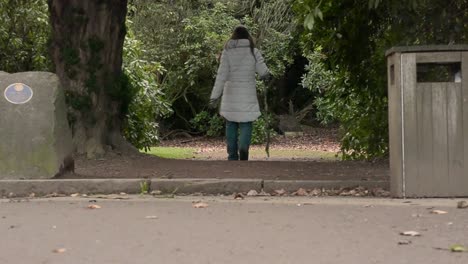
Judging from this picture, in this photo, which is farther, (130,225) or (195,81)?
(195,81)

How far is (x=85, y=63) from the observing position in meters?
9.91

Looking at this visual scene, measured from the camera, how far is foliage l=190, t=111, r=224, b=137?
1125 inches

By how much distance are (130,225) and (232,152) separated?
16.3ft

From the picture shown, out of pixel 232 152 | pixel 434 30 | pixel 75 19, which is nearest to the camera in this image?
pixel 434 30

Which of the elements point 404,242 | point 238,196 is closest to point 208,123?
point 238,196

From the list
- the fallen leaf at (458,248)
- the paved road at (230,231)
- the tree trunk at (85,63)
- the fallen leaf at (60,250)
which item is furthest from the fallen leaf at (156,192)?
the fallen leaf at (458,248)

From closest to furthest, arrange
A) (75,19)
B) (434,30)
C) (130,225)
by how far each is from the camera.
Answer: (130,225) → (434,30) → (75,19)

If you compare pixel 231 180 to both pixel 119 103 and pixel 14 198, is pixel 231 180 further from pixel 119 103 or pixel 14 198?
pixel 119 103

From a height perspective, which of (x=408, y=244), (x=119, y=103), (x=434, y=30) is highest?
(x=434, y=30)

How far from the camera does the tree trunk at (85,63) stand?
989 cm

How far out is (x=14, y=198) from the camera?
7.73 meters

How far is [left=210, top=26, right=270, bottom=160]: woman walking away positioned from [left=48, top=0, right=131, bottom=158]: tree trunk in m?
1.75

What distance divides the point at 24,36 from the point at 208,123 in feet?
45.2

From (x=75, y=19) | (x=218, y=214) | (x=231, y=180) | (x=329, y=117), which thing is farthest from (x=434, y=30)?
(x=329, y=117)
